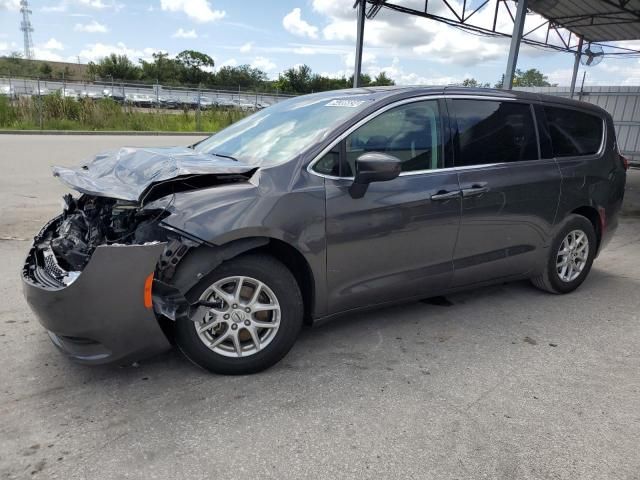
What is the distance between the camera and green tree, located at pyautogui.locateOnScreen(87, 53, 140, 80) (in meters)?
65.7

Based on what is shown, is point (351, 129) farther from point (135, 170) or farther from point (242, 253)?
point (135, 170)

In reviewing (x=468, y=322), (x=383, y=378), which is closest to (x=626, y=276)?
(x=468, y=322)

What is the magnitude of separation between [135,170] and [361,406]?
2014mm

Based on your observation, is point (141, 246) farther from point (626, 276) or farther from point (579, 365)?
point (626, 276)

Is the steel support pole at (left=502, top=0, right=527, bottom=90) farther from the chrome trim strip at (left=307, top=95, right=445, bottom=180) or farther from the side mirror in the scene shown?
the side mirror

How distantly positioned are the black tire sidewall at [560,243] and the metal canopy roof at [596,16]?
42.5 feet

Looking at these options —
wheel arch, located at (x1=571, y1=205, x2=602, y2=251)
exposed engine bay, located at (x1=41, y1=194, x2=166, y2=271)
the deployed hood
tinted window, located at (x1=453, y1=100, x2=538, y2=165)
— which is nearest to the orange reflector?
exposed engine bay, located at (x1=41, y1=194, x2=166, y2=271)

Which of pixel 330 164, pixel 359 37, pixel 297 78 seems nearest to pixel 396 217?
pixel 330 164

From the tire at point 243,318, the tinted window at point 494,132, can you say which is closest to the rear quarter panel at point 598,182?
the tinted window at point 494,132

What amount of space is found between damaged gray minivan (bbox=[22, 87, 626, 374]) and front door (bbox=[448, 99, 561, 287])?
13 millimetres

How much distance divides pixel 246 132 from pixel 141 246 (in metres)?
1.69

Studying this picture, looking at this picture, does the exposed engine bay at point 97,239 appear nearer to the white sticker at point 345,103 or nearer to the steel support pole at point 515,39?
the white sticker at point 345,103

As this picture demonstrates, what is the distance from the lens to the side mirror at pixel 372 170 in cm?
315

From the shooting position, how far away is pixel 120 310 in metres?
2.71
